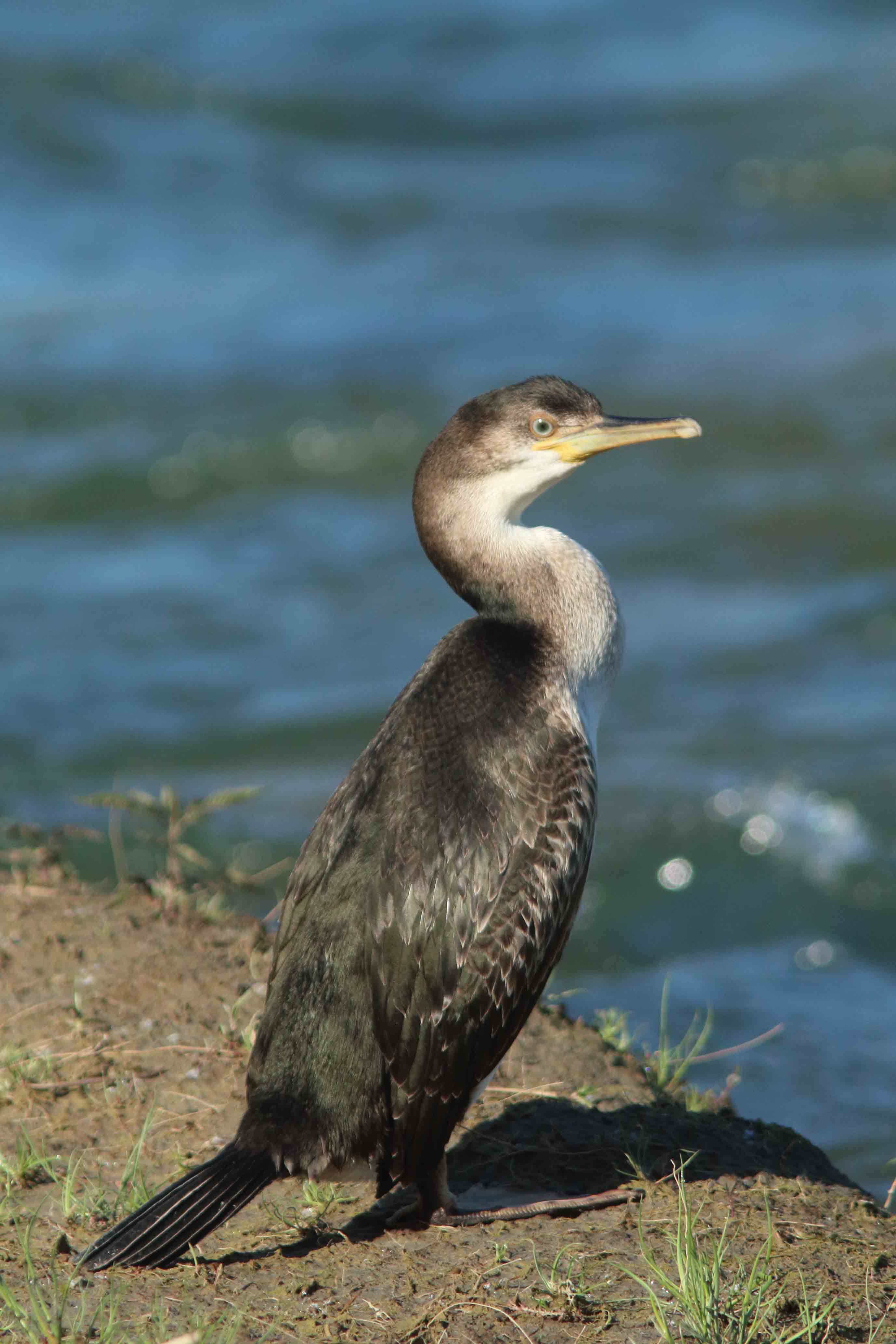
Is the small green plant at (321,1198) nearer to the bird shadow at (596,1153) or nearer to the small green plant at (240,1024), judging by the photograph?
the bird shadow at (596,1153)

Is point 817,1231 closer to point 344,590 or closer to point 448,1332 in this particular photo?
point 448,1332

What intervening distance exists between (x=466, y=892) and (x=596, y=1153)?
0.75 metres

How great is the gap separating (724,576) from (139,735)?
139 inches

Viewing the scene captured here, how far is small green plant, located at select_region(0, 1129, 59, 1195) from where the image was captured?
336 cm

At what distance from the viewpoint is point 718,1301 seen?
2771 millimetres

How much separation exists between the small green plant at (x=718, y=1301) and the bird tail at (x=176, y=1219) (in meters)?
0.76

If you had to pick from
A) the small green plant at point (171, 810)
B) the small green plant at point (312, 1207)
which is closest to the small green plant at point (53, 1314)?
the small green plant at point (312, 1207)

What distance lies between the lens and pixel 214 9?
17.2 m

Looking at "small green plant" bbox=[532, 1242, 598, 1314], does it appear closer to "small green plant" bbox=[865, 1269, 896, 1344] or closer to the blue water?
"small green plant" bbox=[865, 1269, 896, 1344]

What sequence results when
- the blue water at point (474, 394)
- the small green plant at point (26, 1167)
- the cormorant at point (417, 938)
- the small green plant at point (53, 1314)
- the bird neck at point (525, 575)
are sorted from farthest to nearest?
the blue water at point (474, 394) < the bird neck at point (525, 575) < the small green plant at point (26, 1167) < the cormorant at point (417, 938) < the small green plant at point (53, 1314)

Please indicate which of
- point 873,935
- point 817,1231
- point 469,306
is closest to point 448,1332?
point 817,1231

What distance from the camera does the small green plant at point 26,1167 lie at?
11.0ft

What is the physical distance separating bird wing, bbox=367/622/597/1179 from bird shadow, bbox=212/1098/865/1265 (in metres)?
0.35

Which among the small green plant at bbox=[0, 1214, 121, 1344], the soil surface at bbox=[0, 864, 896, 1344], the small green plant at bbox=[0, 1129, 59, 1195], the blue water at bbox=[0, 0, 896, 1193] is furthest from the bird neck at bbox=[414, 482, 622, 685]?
the blue water at bbox=[0, 0, 896, 1193]
